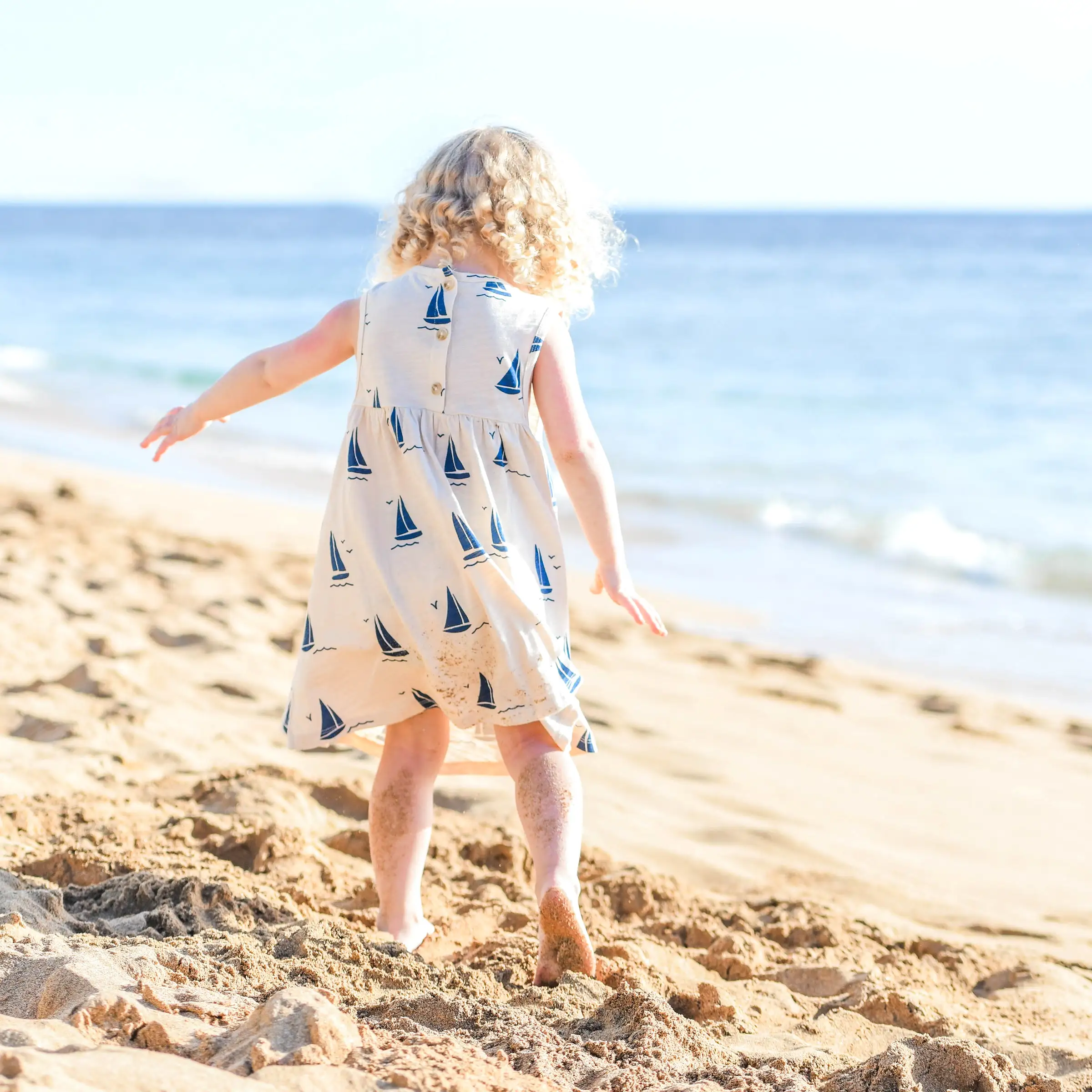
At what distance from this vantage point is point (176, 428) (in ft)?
8.25

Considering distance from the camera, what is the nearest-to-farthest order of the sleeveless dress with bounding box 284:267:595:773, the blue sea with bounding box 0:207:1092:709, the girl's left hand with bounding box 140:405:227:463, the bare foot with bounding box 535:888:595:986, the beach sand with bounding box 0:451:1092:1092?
the beach sand with bounding box 0:451:1092:1092 < the bare foot with bounding box 535:888:595:986 < the sleeveless dress with bounding box 284:267:595:773 < the girl's left hand with bounding box 140:405:227:463 < the blue sea with bounding box 0:207:1092:709

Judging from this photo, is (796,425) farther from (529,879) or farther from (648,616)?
(648,616)

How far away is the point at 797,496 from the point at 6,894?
7.57 meters

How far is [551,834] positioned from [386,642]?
0.45 meters

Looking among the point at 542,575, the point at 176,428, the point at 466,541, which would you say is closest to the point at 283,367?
the point at 176,428

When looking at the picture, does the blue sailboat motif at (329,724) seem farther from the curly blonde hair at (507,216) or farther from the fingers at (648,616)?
the curly blonde hair at (507,216)

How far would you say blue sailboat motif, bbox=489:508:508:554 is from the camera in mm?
2205

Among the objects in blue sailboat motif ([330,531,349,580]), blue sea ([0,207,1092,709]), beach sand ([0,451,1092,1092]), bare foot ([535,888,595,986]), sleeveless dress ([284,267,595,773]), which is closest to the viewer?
beach sand ([0,451,1092,1092])

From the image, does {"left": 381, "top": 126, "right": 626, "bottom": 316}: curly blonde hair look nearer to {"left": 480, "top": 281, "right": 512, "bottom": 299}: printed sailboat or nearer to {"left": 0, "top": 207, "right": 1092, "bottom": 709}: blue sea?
{"left": 480, "top": 281, "right": 512, "bottom": 299}: printed sailboat

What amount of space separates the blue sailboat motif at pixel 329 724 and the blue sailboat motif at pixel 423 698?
14 centimetres

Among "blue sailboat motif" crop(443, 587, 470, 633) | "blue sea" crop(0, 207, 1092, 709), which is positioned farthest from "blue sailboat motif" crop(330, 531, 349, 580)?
"blue sea" crop(0, 207, 1092, 709)

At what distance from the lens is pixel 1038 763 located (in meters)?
4.34

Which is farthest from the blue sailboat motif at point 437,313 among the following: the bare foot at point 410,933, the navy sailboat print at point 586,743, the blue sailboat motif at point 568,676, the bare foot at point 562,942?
the bare foot at point 410,933

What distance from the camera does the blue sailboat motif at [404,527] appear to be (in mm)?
2232
